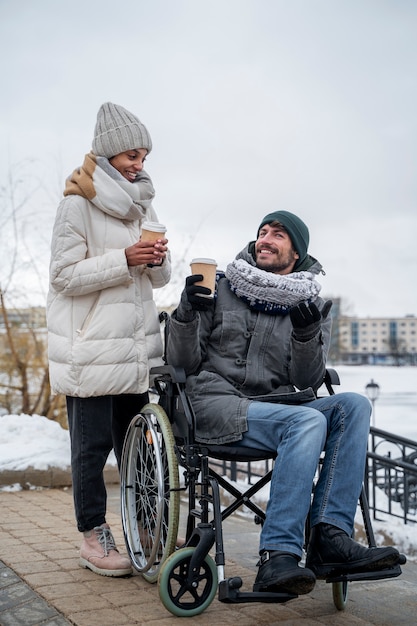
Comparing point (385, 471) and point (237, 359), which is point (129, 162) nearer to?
point (237, 359)

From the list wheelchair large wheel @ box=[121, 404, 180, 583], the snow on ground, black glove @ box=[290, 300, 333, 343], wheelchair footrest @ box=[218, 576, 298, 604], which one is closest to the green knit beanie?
black glove @ box=[290, 300, 333, 343]

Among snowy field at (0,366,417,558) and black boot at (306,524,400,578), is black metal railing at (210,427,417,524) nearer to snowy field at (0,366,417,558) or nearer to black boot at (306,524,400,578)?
snowy field at (0,366,417,558)

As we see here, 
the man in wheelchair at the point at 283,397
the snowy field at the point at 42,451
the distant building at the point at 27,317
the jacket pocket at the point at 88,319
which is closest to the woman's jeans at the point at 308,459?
the man in wheelchair at the point at 283,397

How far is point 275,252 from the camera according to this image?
288cm

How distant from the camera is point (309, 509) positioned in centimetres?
238

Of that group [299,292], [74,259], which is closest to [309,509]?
[299,292]

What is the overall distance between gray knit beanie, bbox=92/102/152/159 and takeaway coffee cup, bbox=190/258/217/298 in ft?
2.63

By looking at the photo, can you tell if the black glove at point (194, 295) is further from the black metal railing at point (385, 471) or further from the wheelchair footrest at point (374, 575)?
the wheelchair footrest at point (374, 575)

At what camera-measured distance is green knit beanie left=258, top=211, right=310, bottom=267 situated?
2.89 m

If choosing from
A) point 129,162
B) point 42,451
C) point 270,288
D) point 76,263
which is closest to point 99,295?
point 76,263

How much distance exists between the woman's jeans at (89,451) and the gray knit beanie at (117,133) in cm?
103

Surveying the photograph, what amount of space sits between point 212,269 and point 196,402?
497mm

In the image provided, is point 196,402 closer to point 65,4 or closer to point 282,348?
point 282,348

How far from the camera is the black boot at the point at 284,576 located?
2053 mm
